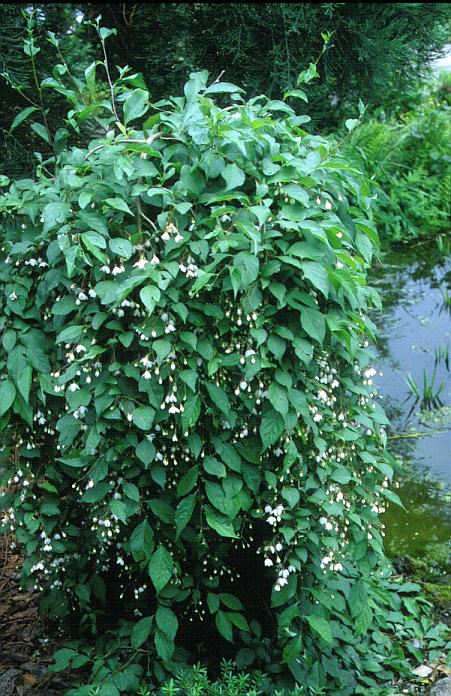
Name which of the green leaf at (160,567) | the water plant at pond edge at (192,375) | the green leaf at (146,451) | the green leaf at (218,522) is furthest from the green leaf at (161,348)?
the green leaf at (160,567)

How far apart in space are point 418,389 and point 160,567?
2735mm

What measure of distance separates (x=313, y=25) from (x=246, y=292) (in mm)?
2462

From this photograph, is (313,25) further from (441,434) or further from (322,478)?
(322,478)

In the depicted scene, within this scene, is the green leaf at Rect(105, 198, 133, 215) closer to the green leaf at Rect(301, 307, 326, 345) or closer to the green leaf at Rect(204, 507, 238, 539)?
the green leaf at Rect(301, 307, 326, 345)

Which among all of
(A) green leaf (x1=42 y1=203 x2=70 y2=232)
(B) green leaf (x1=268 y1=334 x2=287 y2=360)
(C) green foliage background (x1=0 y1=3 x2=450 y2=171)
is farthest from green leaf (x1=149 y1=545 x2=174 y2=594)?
(C) green foliage background (x1=0 y1=3 x2=450 y2=171)

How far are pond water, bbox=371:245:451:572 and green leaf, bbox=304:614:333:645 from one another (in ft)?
3.63

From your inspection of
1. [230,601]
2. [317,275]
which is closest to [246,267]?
[317,275]

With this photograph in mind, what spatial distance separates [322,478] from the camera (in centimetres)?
222

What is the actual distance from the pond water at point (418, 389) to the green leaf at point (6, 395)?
1.88 metres

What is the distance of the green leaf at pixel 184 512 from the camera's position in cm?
214

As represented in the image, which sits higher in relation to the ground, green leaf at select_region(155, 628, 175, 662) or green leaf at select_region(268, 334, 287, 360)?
green leaf at select_region(268, 334, 287, 360)

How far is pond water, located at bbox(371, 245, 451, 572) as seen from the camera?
3.48 m

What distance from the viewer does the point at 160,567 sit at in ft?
7.14

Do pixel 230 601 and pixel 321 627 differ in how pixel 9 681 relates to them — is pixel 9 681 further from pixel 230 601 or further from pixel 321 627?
pixel 321 627
